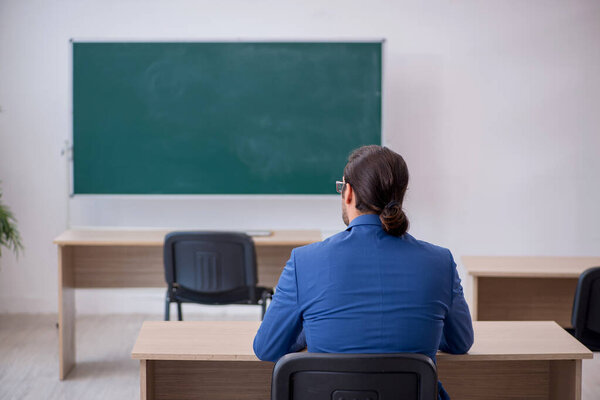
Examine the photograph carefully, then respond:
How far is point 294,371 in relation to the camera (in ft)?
4.60

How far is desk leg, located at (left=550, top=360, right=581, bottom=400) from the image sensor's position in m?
1.82

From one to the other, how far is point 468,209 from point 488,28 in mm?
1279

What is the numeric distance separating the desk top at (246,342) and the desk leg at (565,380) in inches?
3.0

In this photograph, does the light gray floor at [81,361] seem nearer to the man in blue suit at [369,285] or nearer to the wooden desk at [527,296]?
the wooden desk at [527,296]

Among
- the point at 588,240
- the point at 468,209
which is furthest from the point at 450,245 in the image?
the point at 588,240

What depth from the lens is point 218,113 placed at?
425cm

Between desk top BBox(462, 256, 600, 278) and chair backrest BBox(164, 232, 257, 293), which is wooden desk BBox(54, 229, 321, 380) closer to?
chair backrest BBox(164, 232, 257, 293)

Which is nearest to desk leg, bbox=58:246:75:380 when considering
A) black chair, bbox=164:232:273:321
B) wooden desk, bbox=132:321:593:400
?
black chair, bbox=164:232:273:321

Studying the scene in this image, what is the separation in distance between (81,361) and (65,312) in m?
0.35

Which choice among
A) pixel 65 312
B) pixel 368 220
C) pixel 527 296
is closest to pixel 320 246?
pixel 368 220

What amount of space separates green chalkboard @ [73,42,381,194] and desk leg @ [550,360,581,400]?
2446 millimetres

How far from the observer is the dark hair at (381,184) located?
1528 mm

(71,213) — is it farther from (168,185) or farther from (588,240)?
(588,240)

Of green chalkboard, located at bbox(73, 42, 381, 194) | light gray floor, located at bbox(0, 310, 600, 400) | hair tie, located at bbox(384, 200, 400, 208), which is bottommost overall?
light gray floor, located at bbox(0, 310, 600, 400)
